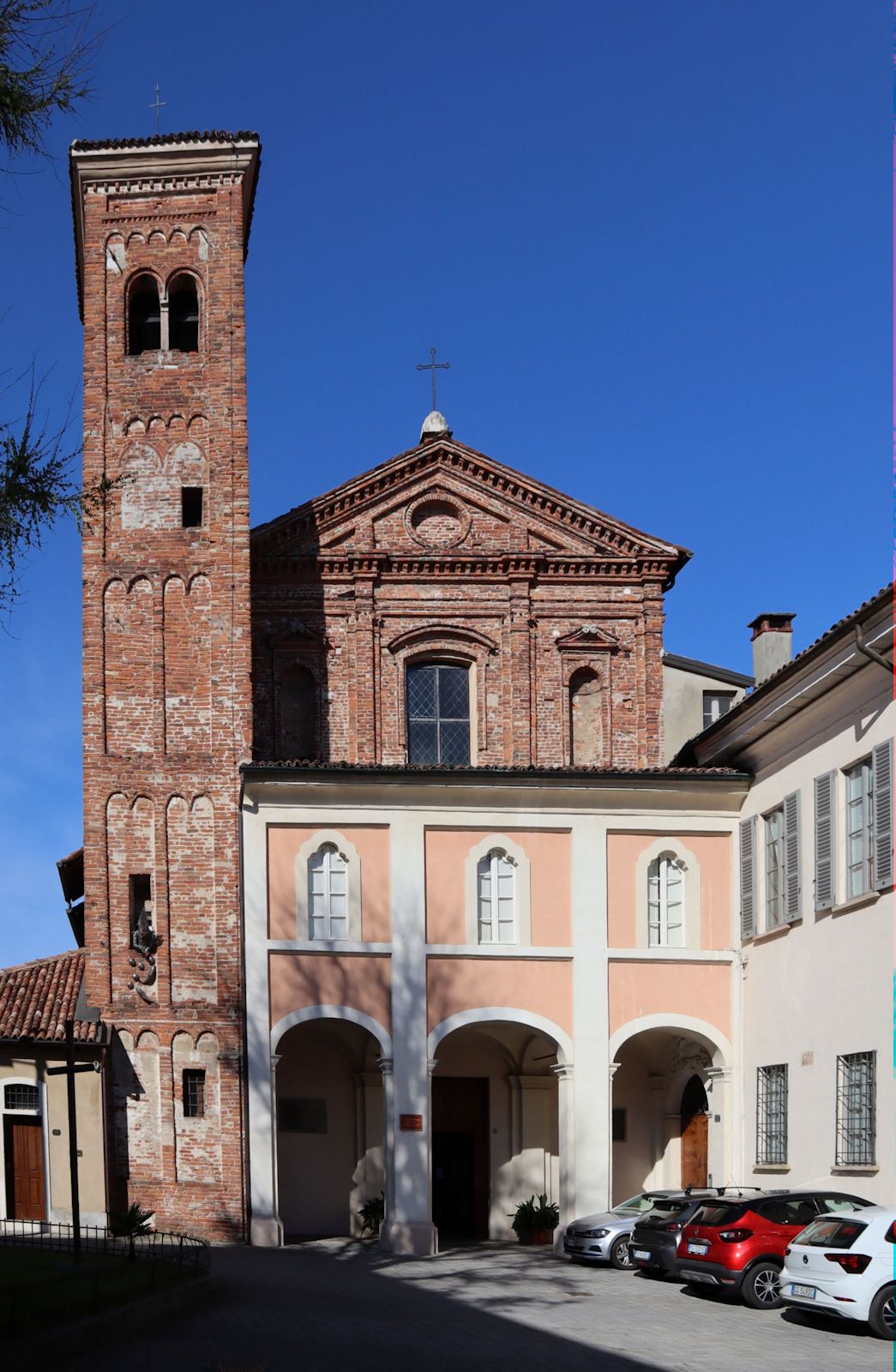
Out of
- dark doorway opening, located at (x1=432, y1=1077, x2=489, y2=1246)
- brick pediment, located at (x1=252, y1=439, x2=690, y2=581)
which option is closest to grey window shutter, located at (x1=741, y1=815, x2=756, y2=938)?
dark doorway opening, located at (x1=432, y1=1077, x2=489, y2=1246)

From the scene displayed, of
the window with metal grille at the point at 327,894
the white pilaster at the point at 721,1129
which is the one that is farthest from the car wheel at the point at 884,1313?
the window with metal grille at the point at 327,894

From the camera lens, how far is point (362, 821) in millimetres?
28719

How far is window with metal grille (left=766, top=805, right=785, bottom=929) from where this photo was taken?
87.5 feet

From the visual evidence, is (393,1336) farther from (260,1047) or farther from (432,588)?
(432,588)

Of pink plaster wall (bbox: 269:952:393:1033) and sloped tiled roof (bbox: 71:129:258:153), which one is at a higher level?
sloped tiled roof (bbox: 71:129:258:153)

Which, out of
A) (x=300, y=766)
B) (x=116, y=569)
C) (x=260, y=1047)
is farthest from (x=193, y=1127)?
(x=116, y=569)

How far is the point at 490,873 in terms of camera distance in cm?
2902

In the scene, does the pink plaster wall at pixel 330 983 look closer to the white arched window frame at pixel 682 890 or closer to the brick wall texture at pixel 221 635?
the brick wall texture at pixel 221 635

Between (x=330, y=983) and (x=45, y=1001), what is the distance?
5.25 meters

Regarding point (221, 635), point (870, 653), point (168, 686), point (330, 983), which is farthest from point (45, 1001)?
point (870, 653)

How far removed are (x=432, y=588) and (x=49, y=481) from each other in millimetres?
19434

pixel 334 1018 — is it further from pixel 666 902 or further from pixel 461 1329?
pixel 461 1329

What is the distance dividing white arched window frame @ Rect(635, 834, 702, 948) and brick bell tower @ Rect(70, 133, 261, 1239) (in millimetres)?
Result: 6692

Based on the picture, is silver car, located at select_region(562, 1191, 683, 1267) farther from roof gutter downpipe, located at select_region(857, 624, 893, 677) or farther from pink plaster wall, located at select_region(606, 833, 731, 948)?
roof gutter downpipe, located at select_region(857, 624, 893, 677)
